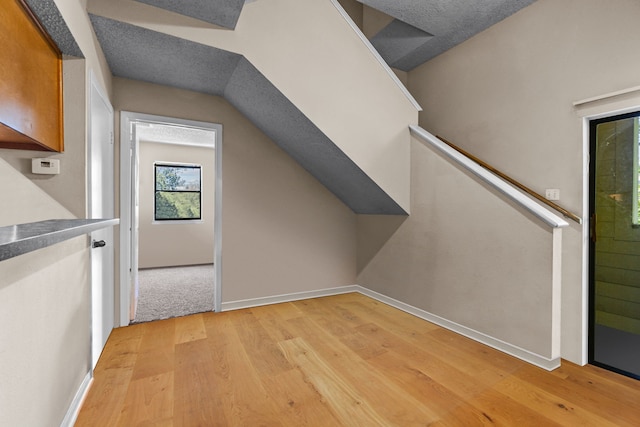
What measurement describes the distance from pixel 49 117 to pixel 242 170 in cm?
195

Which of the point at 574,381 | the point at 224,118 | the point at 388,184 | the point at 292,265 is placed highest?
the point at 224,118

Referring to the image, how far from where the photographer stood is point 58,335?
55.4 inches

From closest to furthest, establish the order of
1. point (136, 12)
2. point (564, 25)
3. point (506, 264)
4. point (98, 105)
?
point (136, 12)
point (98, 105)
point (506, 264)
point (564, 25)

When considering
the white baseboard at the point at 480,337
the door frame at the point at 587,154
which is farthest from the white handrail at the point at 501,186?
the white baseboard at the point at 480,337

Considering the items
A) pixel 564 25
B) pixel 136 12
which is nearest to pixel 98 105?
pixel 136 12

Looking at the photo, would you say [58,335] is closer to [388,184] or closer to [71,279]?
[71,279]

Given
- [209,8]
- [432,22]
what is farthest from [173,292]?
[432,22]

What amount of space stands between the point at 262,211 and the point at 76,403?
7.40 feet

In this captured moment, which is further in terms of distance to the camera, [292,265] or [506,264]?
[292,265]

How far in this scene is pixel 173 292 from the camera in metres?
4.04

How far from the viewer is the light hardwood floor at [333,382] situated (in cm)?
164

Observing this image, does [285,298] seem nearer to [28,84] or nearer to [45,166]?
[45,166]

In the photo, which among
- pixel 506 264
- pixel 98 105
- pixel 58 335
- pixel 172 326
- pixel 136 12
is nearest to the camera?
pixel 58 335

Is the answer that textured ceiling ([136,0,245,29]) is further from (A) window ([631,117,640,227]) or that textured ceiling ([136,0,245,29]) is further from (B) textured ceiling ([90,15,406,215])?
(A) window ([631,117,640,227])
